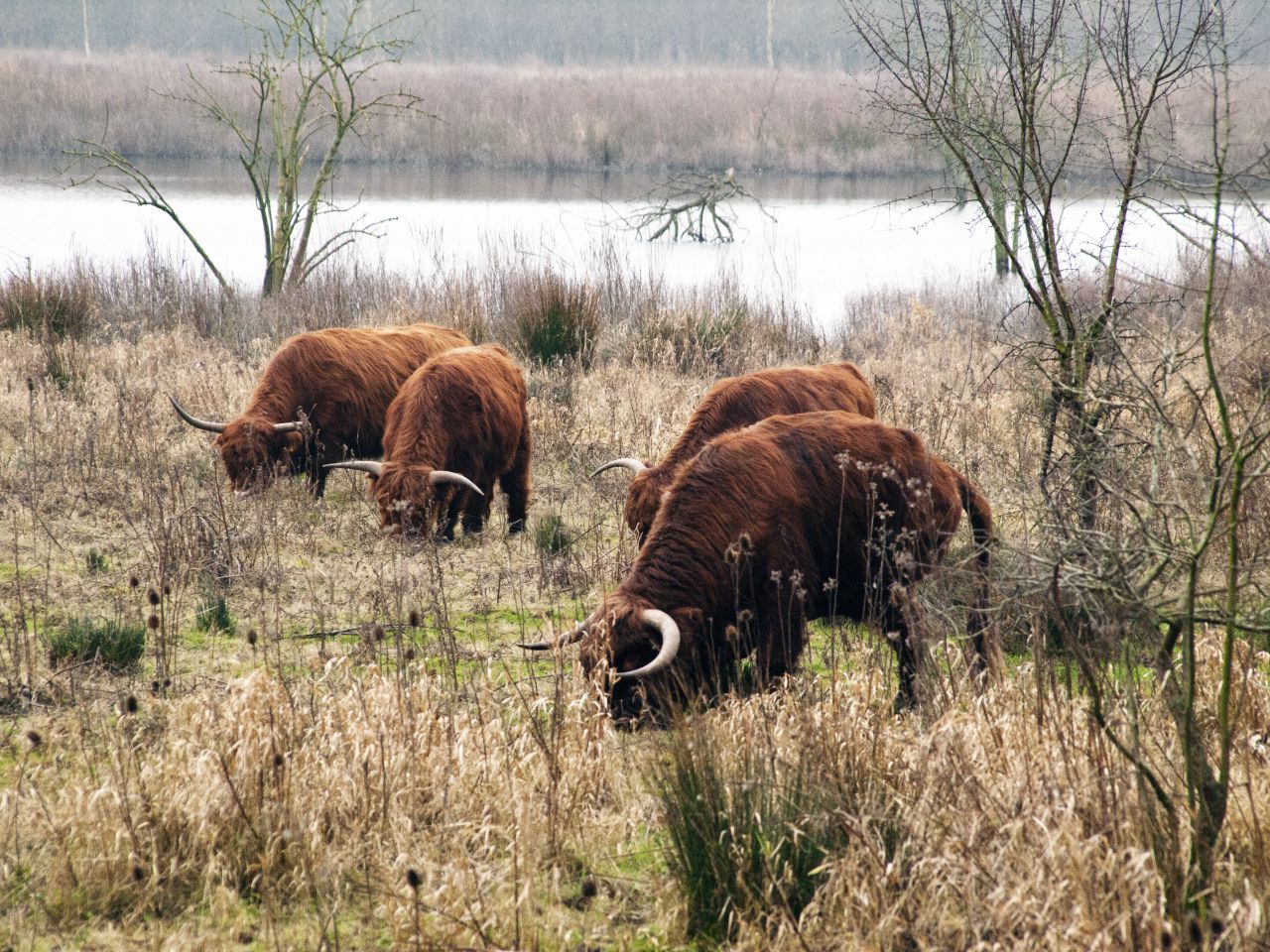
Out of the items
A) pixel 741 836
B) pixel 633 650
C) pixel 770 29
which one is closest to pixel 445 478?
pixel 633 650

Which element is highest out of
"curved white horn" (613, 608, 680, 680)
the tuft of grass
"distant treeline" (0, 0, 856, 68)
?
"distant treeline" (0, 0, 856, 68)

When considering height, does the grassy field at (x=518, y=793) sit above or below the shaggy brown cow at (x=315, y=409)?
below

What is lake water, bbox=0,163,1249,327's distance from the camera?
20000 mm

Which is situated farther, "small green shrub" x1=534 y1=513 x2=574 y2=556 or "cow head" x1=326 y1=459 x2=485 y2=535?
"small green shrub" x1=534 y1=513 x2=574 y2=556

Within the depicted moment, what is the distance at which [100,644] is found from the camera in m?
5.28

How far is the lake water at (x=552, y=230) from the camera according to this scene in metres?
20.0

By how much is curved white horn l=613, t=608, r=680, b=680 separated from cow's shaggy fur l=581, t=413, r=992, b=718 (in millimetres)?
54

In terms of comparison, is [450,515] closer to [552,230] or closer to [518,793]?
[518,793]

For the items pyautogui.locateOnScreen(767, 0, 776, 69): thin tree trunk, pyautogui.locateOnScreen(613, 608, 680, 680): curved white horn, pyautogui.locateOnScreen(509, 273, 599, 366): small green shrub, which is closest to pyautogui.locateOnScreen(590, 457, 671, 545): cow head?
pyautogui.locateOnScreen(613, 608, 680, 680): curved white horn

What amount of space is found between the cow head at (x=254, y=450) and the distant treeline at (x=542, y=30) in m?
52.7

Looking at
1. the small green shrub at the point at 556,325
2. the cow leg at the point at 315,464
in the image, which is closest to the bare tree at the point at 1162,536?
the cow leg at the point at 315,464

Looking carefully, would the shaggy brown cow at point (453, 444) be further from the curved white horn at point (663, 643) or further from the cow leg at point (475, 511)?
the curved white horn at point (663, 643)

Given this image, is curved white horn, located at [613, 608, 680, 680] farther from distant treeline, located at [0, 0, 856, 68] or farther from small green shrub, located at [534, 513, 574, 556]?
distant treeline, located at [0, 0, 856, 68]

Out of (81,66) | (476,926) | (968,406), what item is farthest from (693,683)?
(81,66)
